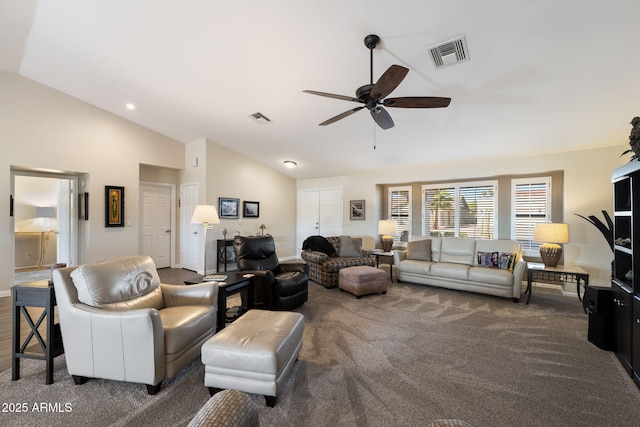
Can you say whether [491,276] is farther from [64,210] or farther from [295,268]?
→ [64,210]

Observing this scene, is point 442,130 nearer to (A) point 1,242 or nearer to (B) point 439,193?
(B) point 439,193

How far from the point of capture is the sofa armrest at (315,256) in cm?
502

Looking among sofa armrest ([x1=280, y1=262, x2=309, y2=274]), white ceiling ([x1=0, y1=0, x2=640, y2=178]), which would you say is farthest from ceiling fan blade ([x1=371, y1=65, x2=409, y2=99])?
sofa armrest ([x1=280, y1=262, x2=309, y2=274])

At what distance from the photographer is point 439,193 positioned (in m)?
6.20

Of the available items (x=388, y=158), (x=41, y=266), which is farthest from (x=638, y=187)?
(x=41, y=266)

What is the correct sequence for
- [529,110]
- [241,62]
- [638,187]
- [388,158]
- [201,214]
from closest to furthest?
[638,187] → [241,62] → [529,110] → [201,214] → [388,158]

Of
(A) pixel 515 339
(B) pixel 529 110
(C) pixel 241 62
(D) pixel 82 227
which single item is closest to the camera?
(A) pixel 515 339

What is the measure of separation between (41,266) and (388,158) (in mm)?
7398

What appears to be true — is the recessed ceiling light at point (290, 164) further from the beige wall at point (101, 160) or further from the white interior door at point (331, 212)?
the white interior door at point (331, 212)

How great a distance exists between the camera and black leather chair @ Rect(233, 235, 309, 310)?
3555 mm

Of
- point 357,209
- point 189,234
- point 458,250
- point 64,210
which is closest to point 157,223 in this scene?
point 189,234

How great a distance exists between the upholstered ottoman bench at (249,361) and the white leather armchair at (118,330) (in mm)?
337

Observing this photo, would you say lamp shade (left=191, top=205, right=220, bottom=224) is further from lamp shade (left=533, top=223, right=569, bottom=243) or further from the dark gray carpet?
lamp shade (left=533, top=223, right=569, bottom=243)

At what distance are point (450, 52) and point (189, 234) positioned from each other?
6000mm
